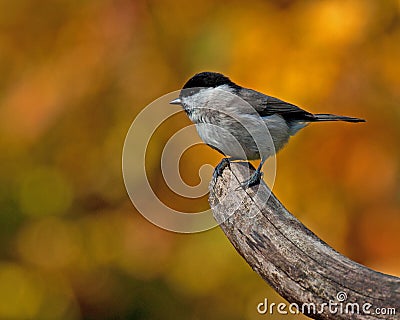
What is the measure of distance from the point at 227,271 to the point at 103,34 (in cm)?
131

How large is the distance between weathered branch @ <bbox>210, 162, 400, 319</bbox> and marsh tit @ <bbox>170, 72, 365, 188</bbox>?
0.32 meters

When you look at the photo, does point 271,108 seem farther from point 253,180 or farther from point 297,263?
point 297,263

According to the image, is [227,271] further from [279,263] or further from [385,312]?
[385,312]

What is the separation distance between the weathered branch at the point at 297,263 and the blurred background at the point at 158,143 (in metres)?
0.97

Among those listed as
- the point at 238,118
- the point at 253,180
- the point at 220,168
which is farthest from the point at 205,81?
the point at 253,180

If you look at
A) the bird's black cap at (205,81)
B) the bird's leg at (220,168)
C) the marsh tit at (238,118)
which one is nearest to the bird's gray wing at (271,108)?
the marsh tit at (238,118)

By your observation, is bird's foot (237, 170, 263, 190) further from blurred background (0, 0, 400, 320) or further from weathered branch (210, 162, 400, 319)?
blurred background (0, 0, 400, 320)

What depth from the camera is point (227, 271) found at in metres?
3.31

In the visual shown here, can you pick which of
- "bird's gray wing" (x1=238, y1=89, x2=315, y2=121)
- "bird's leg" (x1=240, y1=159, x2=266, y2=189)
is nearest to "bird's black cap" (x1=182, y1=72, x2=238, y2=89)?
"bird's gray wing" (x1=238, y1=89, x2=315, y2=121)

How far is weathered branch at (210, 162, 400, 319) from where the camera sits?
6.43 ft

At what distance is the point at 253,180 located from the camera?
8.35 ft

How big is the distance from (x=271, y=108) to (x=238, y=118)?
0.73ft

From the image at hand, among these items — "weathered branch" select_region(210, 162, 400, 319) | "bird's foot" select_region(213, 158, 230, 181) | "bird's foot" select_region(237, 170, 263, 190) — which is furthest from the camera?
"bird's foot" select_region(213, 158, 230, 181)

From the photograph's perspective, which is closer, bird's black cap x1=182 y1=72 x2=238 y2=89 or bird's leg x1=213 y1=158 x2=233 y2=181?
bird's leg x1=213 y1=158 x2=233 y2=181
